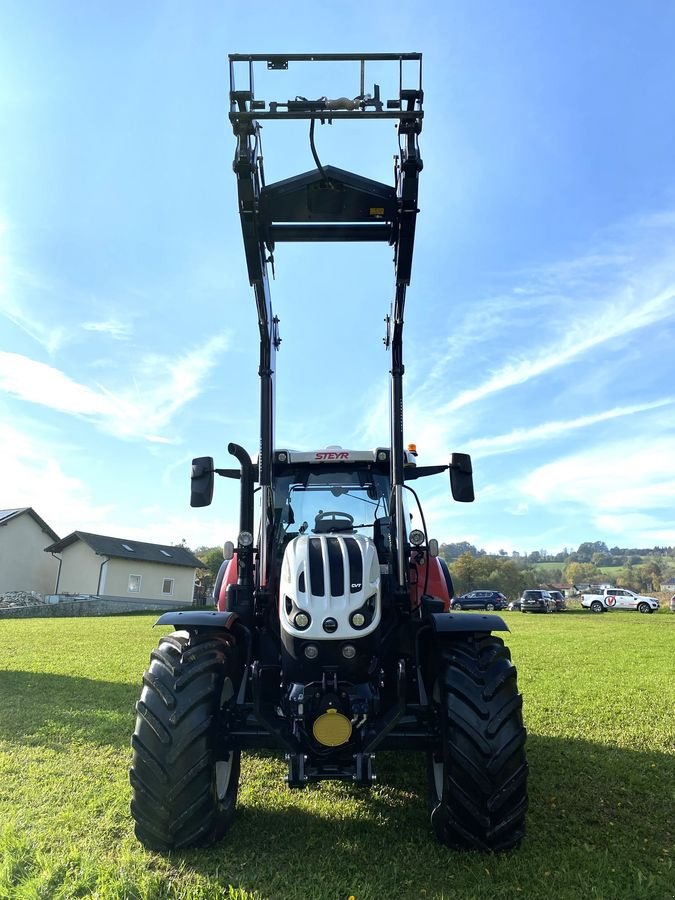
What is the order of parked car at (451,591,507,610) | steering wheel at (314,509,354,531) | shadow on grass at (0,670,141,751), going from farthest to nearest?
parked car at (451,591,507,610) → shadow on grass at (0,670,141,751) → steering wheel at (314,509,354,531)

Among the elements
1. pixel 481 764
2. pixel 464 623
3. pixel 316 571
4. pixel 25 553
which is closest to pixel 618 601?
pixel 25 553

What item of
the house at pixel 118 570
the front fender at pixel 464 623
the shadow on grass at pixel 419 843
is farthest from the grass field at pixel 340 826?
the house at pixel 118 570

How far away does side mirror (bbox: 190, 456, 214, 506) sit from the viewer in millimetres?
4770

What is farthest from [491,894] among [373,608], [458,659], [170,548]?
[170,548]

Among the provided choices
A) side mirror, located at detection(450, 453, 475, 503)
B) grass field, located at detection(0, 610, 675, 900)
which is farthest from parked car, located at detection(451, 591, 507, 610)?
side mirror, located at detection(450, 453, 475, 503)

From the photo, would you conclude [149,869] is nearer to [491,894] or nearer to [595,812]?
[491,894]

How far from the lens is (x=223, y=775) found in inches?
160

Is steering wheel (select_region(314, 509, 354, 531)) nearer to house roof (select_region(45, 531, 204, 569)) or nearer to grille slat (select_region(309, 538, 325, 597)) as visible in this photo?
grille slat (select_region(309, 538, 325, 597))

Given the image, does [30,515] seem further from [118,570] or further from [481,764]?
[481,764]

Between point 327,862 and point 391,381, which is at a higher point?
point 391,381

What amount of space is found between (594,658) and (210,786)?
1140cm

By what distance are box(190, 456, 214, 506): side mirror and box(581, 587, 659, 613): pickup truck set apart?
148ft

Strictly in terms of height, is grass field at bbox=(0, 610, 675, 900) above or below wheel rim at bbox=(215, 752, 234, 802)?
below

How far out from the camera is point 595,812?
14.4ft
